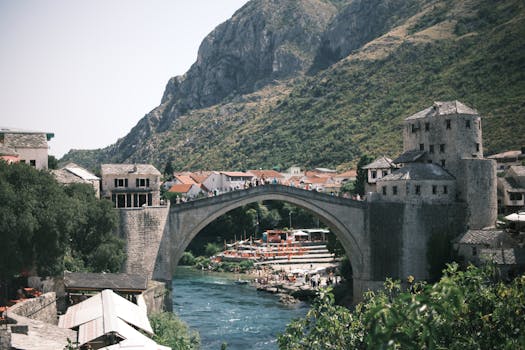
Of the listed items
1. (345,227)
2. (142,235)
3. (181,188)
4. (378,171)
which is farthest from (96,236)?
(181,188)

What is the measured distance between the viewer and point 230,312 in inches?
2066

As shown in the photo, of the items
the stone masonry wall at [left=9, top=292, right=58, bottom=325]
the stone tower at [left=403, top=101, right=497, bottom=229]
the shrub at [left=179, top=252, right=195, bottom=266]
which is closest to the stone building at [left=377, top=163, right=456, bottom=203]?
the stone tower at [left=403, top=101, right=497, bottom=229]

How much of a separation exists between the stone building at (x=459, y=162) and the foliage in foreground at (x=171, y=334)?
22.7m

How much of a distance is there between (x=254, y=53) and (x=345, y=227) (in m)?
141

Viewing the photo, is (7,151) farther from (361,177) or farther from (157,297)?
(361,177)

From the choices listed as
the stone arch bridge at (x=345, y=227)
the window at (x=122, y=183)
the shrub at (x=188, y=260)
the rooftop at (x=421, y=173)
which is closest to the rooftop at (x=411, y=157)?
the rooftop at (x=421, y=173)

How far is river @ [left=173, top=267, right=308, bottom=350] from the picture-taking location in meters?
43.7

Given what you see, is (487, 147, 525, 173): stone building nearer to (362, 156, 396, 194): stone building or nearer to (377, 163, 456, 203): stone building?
(362, 156, 396, 194): stone building

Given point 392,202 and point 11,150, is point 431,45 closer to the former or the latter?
point 392,202

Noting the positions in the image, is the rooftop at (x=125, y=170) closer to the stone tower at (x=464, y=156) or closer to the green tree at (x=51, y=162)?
the green tree at (x=51, y=162)

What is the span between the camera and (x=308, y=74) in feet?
593

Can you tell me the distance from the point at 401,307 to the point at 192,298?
46.0 meters

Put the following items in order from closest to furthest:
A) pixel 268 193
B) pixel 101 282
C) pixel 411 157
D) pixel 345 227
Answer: pixel 101 282 < pixel 268 193 < pixel 345 227 < pixel 411 157

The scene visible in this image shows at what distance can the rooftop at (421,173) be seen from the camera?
167 feet
